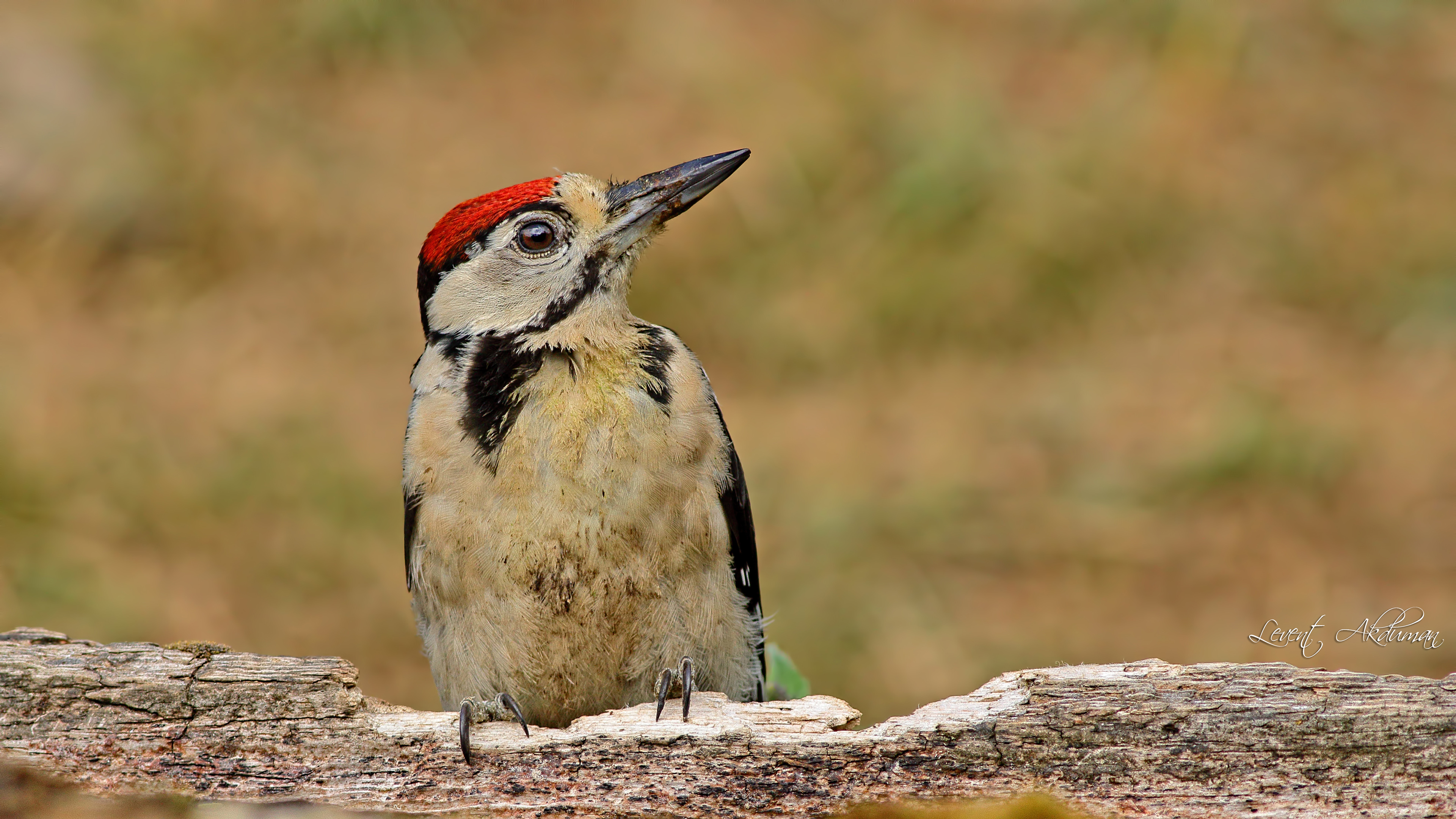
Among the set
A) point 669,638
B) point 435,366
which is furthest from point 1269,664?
point 435,366

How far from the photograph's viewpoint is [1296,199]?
329 inches

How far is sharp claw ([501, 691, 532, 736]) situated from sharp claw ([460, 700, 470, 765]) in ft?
0.59

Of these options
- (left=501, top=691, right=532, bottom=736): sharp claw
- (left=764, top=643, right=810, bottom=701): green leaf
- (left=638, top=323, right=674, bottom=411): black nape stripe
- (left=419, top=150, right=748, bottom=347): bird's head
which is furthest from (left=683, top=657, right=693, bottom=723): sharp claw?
(left=419, top=150, right=748, bottom=347): bird's head

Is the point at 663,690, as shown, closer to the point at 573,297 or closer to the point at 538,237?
the point at 573,297

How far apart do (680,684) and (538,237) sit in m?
1.58

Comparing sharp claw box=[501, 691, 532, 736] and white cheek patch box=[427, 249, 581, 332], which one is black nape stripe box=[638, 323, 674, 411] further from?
sharp claw box=[501, 691, 532, 736]

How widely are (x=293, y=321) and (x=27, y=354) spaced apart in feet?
5.57

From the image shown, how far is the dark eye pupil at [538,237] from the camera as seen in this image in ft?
13.9

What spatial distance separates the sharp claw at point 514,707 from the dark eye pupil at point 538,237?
1.50m

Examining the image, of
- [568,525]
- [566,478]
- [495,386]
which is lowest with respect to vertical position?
[568,525]

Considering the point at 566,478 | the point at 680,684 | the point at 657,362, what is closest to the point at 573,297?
the point at 657,362

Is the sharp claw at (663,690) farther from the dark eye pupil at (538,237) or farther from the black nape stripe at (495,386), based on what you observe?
the dark eye pupil at (538,237)

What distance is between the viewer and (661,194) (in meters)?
4.34

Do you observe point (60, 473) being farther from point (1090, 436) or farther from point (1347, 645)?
point (1347, 645)
